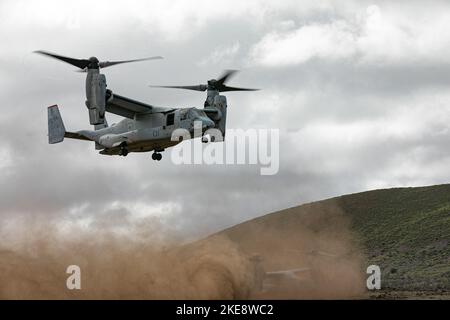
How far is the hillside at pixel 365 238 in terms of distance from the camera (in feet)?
187

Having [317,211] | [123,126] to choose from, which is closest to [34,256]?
[123,126]

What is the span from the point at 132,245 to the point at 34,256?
6113 mm

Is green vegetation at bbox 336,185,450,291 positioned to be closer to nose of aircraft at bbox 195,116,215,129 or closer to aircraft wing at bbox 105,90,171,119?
nose of aircraft at bbox 195,116,215,129

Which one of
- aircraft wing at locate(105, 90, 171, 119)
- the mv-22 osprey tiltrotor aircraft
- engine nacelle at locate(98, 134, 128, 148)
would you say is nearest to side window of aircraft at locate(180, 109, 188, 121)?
the mv-22 osprey tiltrotor aircraft

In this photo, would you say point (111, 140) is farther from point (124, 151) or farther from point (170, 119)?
point (170, 119)

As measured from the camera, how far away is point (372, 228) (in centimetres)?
11369

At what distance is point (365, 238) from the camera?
4262 inches

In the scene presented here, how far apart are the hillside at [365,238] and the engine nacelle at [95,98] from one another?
1498cm

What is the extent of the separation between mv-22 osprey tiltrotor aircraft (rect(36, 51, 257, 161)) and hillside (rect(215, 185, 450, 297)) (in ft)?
34.9

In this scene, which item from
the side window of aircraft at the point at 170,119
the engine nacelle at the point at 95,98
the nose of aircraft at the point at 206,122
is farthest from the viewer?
the side window of aircraft at the point at 170,119

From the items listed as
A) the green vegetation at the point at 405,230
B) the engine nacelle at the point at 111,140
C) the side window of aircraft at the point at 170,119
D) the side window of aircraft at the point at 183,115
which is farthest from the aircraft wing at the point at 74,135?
the green vegetation at the point at 405,230

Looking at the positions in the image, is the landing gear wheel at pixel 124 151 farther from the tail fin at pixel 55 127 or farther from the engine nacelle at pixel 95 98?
the tail fin at pixel 55 127

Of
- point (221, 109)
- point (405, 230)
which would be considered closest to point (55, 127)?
point (221, 109)
